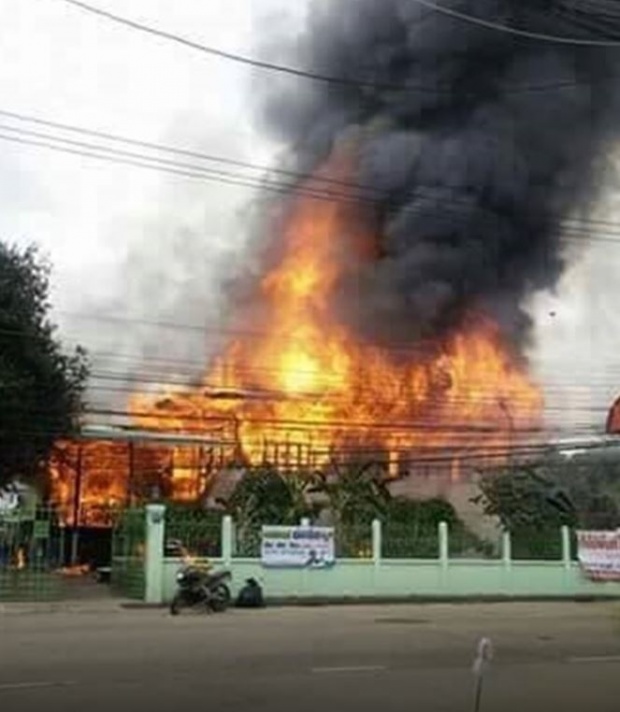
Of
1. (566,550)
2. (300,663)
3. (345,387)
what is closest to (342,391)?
(345,387)

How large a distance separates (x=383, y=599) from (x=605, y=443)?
41.3ft

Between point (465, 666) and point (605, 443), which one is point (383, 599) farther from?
point (465, 666)

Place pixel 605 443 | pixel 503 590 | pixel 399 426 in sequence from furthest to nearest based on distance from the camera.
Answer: pixel 399 426 < pixel 605 443 < pixel 503 590

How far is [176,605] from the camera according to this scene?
25969 mm

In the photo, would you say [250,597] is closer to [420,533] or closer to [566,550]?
[420,533]

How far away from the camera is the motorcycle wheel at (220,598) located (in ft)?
86.9

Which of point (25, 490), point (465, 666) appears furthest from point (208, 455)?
point (465, 666)

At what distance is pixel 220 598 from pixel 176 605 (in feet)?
3.74

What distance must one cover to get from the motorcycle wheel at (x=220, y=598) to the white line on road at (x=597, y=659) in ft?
37.4

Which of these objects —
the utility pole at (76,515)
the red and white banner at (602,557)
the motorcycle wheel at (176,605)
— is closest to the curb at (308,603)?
the red and white banner at (602,557)

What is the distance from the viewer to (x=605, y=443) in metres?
40.6

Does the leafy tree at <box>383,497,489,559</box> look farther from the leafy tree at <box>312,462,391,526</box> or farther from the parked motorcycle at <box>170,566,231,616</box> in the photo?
the parked motorcycle at <box>170,566,231,616</box>

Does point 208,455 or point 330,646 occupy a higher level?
point 208,455

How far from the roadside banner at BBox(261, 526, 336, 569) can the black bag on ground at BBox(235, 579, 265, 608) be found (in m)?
1.57
